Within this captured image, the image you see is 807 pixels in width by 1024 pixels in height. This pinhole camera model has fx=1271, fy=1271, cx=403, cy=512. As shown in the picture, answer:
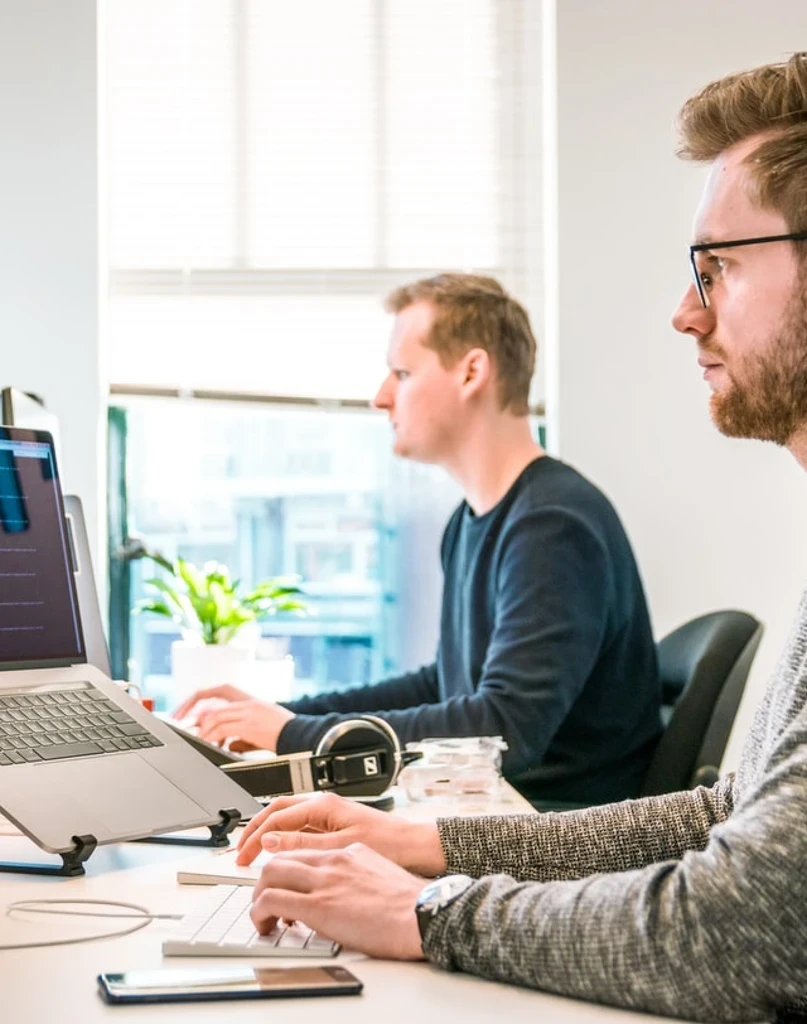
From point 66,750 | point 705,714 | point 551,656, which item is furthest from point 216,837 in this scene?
point 705,714

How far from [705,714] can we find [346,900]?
1.27 meters

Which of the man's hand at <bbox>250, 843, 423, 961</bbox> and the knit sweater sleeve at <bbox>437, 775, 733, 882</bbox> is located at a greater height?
the man's hand at <bbox>250, 843, 423, 961</bbox>

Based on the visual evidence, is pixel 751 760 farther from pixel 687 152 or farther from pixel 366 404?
pixel 366 404

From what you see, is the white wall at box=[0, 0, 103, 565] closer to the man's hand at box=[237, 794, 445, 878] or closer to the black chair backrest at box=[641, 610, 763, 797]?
the black chair backrest at box=[641, 610, 763, 797]

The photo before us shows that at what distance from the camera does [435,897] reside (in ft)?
3.02

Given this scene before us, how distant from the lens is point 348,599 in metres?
3.34

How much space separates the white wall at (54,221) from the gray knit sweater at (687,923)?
98.7 inches

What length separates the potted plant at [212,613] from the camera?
2.99 m

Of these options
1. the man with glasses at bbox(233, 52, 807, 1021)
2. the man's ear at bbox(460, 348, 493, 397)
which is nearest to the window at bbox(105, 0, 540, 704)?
the man's ear at bbox(460, 348, 493, 397)

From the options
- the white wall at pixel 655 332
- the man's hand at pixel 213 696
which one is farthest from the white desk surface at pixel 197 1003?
the white wall at pixel 655 332

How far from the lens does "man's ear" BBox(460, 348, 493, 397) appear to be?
2.48 meters

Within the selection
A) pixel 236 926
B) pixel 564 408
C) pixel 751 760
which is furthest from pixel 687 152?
pixel 564 408

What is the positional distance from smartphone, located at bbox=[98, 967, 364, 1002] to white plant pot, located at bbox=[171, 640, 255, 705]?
2.12 meters

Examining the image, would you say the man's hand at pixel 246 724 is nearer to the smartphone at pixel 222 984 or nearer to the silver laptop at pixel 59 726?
the silver laptop at pixel 59 726
